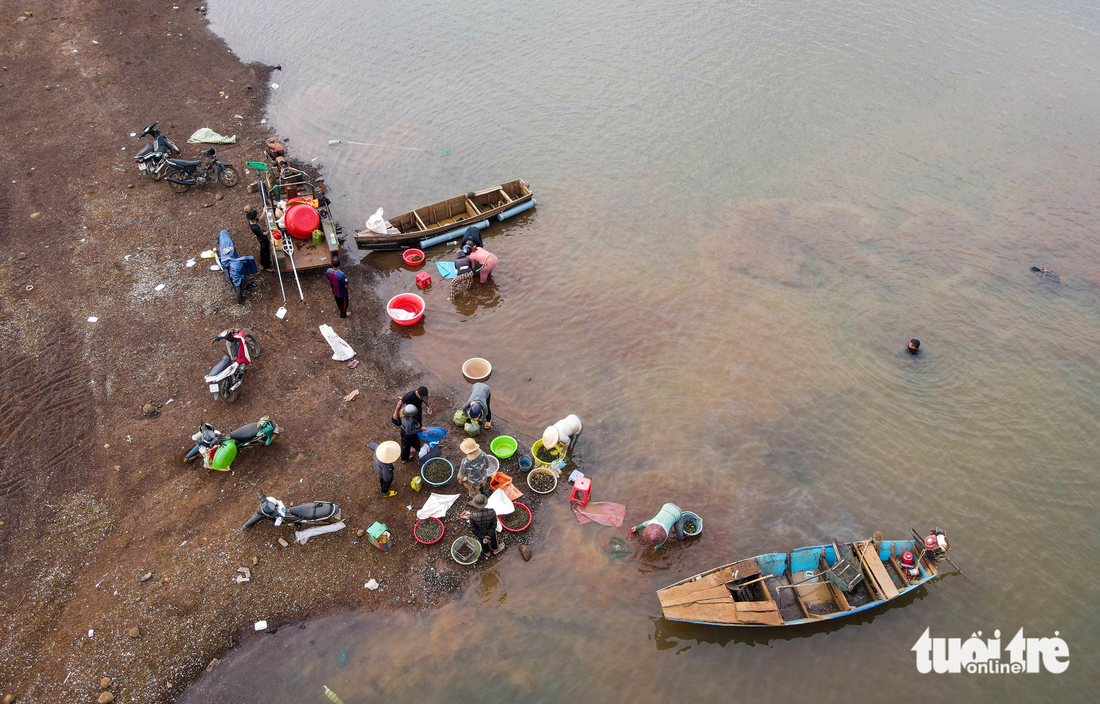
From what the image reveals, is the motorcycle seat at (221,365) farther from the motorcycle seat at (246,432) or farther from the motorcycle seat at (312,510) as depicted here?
the motorcycle seat at (312,510)

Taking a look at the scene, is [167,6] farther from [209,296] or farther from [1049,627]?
[1049,627]

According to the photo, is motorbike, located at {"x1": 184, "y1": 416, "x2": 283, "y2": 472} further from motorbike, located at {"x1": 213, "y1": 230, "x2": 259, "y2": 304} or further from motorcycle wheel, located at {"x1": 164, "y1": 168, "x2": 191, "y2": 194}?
motorcycle wheel, located at {"x1": 164, "y1": 168, "x2": 191, "y2": 194}

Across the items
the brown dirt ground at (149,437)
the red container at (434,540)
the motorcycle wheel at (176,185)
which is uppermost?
the motorcycle wheel at (176,185)

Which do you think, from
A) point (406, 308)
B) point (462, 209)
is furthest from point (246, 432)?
point (462, 209)

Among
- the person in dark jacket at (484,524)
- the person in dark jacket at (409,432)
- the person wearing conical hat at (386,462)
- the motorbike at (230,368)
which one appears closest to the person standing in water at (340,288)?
the motorbike at (230,368)

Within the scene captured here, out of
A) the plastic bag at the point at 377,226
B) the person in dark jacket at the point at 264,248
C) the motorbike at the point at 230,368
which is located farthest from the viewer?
the plastic bag at the point at 377,226

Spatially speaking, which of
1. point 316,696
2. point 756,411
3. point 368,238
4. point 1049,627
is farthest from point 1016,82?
point 316,696

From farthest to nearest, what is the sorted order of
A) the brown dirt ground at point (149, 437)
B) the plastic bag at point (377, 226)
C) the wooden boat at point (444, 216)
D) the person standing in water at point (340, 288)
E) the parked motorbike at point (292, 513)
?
the wooden boat at point (444, 216)
the plastic bag at point (377, 226)
the person standing in water at point (340, 288)
the parked motorbike at point (292, 513)
the brown dirt ground at point (149, 437)
